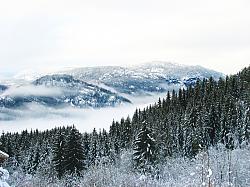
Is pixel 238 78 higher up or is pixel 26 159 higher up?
pixel 238 78

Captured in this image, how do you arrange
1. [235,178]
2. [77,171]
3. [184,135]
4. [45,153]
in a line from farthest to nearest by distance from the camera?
[45,153], [184,135], [77,171], [235,178]

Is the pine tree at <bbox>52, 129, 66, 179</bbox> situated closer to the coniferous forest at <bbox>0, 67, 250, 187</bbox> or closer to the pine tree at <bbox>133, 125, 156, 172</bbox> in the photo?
the coniferous forest at <bbox>0, 67, 250, 187</bbox>

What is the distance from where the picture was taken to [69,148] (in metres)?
81.8

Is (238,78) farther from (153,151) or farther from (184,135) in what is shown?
(153,151)

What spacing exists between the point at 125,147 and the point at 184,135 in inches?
1125

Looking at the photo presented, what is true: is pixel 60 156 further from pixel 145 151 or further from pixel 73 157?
pixel 145 151

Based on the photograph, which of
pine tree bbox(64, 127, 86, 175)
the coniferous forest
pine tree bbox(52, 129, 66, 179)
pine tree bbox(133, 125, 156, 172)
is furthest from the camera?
pine tree bbox(52, 129, 66, 179)

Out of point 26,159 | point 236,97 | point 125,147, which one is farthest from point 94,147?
point 236,97

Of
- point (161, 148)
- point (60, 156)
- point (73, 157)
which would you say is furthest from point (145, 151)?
point (161, 148)

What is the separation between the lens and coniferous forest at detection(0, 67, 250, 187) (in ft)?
239

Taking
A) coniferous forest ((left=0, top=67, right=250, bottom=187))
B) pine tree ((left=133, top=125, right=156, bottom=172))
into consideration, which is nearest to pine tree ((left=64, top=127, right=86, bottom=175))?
coniferous forest ((left=0, top=67, right=250, bottom=187))

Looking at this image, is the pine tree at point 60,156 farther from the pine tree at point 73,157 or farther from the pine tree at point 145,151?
the pine tree at point 145,151

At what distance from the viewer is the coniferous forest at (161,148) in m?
72.8

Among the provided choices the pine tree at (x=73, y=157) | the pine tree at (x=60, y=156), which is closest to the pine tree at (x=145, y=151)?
the pine tree at (x=73, y=157)
